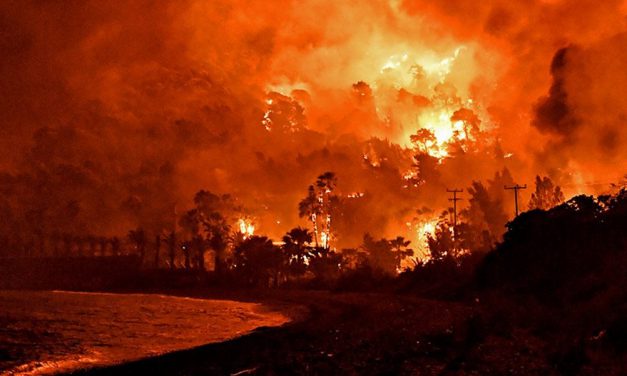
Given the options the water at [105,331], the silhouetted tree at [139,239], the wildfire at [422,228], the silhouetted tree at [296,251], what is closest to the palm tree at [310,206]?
the wildfire at [422,228]

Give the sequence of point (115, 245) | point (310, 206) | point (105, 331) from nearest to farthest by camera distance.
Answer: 1. point (105, 331)
2. point (115, 245)
3. point (310, 206)

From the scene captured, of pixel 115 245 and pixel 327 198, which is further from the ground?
pixel 327 198

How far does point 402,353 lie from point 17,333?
1055 inches

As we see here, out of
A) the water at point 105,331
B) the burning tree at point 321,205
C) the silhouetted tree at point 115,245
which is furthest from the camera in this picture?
the burning tree at point 321,205

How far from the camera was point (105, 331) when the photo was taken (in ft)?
122

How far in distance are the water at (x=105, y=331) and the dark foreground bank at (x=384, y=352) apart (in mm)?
2735

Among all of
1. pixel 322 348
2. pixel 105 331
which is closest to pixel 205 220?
pixel 105 331

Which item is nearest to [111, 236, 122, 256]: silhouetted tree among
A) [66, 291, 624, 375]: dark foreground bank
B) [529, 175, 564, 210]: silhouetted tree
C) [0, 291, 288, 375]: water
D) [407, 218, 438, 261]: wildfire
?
[407, 218, 438, 261]: wildfire

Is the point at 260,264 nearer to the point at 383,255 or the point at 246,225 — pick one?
the point at 383,255

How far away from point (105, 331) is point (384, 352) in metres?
22.6

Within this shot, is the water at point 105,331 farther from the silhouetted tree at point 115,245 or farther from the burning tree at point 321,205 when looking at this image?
the burning tree at point 321,205

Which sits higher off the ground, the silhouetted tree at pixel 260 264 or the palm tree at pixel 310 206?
the palm tree at pixel 310 206

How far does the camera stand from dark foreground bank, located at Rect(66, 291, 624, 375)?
1730cm

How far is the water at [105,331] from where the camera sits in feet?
86.2
